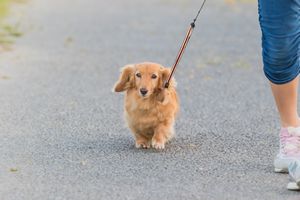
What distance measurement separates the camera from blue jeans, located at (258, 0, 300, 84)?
5.14 meters

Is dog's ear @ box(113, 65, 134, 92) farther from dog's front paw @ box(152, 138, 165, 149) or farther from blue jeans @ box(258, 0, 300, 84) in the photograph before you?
blue jeans @ box(258, 0, 300, 84)

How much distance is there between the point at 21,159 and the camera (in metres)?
5.58

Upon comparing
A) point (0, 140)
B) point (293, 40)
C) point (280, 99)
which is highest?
point (293, 40)

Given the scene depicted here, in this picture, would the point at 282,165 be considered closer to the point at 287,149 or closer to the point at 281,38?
the point at 287,149

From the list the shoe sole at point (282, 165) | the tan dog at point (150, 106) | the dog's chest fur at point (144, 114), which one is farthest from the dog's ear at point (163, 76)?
the shoe sole at point (282, 165)

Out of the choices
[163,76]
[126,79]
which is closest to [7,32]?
[126,79]

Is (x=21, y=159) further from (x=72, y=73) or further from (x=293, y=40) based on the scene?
(x=72, y=73)

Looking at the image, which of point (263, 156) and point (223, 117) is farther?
point (223, 117)

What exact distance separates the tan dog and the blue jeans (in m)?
0.88

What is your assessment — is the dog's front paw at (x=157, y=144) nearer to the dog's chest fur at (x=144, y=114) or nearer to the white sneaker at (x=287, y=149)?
the dog's chest fur at (x=144, y=114)

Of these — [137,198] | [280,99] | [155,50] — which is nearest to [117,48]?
[155,50]

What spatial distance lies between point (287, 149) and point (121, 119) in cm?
193

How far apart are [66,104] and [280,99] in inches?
106

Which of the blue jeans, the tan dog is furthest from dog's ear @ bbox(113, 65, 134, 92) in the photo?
the blue jeans
